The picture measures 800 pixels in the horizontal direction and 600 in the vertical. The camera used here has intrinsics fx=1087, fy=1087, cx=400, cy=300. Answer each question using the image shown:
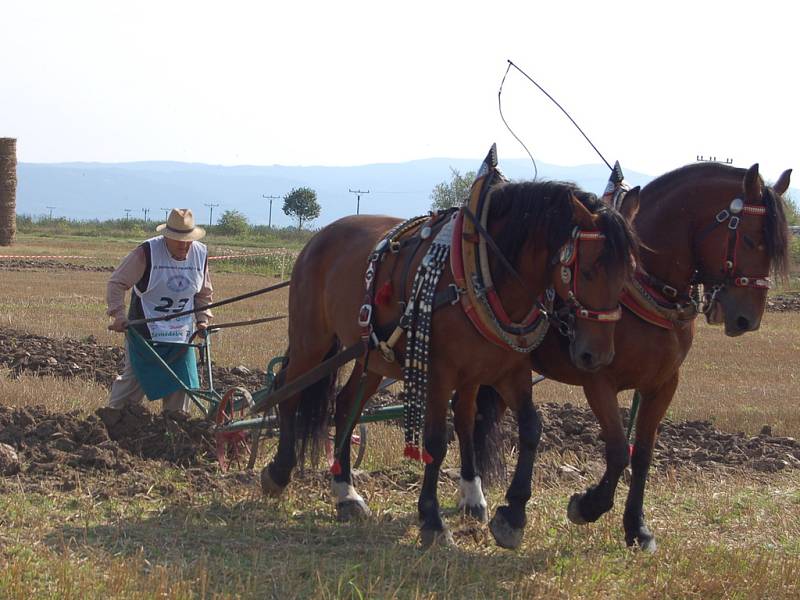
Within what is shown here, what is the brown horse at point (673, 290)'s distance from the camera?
528cm

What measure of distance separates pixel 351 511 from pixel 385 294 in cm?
127

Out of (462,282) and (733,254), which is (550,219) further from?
(733,254)

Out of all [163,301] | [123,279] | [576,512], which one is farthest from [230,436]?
[576,512]

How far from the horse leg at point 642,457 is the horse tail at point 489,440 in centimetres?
96

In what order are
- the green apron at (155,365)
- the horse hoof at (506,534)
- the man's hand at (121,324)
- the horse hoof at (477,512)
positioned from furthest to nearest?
the green apron at (155,365) → the man's hand at (121,324) → the horse hoof at (477,512) → the horse hoof at (506,534)

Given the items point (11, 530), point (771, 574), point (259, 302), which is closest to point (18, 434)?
point (11, 530)

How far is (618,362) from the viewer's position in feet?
18.1

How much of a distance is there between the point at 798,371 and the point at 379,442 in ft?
25.1

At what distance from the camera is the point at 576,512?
571 centimetres

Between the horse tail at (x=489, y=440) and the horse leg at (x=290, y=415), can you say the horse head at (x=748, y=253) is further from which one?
the horse leg at (x=290, y=415)

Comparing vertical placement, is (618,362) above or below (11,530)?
above

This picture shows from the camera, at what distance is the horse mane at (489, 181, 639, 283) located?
192 inches

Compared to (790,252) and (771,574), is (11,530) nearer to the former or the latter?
(771,574)

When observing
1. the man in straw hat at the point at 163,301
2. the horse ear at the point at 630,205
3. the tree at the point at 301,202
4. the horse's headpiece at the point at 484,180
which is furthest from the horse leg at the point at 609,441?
the tree at the point at 301,202
